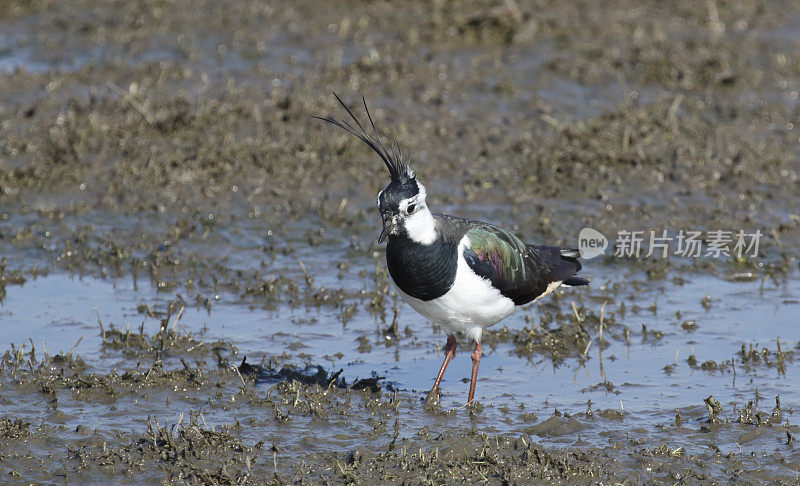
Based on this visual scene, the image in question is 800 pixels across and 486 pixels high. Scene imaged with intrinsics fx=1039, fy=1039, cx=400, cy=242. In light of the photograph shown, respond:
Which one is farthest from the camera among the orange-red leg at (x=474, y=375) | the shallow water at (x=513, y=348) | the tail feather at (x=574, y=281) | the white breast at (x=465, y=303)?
the tail feather at (x=574, y=281)

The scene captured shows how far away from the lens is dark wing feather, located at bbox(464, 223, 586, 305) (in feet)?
23.0

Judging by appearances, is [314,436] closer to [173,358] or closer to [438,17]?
[173,358]

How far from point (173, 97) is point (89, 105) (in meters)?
0.98

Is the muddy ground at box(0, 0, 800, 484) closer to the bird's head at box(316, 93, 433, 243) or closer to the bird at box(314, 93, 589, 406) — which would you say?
the bird at box(314, 93, 589, 406)

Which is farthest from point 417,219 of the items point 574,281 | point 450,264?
point 574,281

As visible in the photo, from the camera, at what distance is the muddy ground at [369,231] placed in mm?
6480

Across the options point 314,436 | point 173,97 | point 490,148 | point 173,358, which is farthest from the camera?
point 173,97

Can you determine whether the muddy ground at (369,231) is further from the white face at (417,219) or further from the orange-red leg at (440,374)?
the white face at (417,219)

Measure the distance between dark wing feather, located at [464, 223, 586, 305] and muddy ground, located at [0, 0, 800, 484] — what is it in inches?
27.0

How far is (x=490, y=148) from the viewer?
1148 centimetres

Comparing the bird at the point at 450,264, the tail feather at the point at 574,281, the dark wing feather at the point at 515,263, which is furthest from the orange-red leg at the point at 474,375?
the tail feather at the point at 574,281

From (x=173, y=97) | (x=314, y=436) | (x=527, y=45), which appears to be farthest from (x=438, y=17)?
(x=314, y=436)

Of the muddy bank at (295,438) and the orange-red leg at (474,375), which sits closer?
the muddy bank at (295,438)

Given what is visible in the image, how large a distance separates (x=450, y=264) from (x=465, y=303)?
0.31 metres
